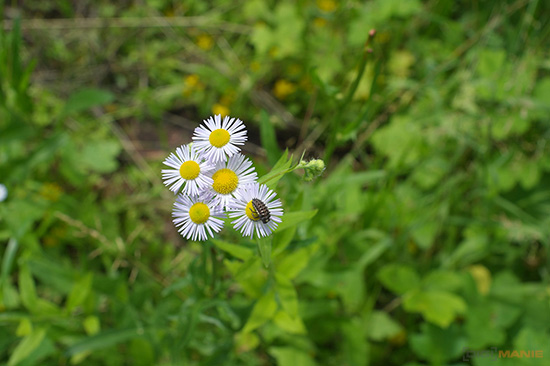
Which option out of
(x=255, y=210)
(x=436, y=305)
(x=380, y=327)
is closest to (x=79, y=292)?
(x=255, y=210)

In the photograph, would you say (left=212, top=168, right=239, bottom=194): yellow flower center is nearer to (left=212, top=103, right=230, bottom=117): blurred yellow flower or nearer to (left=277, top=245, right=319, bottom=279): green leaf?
(left=277, top=245, right=319, bottom=279): green leaf

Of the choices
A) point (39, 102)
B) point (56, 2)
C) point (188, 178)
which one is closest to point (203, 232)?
point (188, 178)

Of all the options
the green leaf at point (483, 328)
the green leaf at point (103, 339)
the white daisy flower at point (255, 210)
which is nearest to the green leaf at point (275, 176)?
the white daisy flower at point (255, 210)

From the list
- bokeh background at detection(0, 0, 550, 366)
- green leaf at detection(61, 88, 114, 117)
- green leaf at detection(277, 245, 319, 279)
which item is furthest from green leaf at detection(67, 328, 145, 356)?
green leaf at detection(61, 88, 114, 117)

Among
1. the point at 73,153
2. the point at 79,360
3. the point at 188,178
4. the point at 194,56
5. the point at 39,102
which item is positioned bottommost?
the point at 79,360

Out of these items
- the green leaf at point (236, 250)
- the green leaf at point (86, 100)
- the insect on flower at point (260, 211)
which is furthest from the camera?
the green leaf at point (86, 100)

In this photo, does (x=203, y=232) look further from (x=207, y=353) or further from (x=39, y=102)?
(x=39, y=102)

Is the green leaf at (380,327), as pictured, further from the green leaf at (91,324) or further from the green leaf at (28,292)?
the green leaf at (28,292)

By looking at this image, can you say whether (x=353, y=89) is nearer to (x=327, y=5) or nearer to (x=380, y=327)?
(x=380, y=327)
